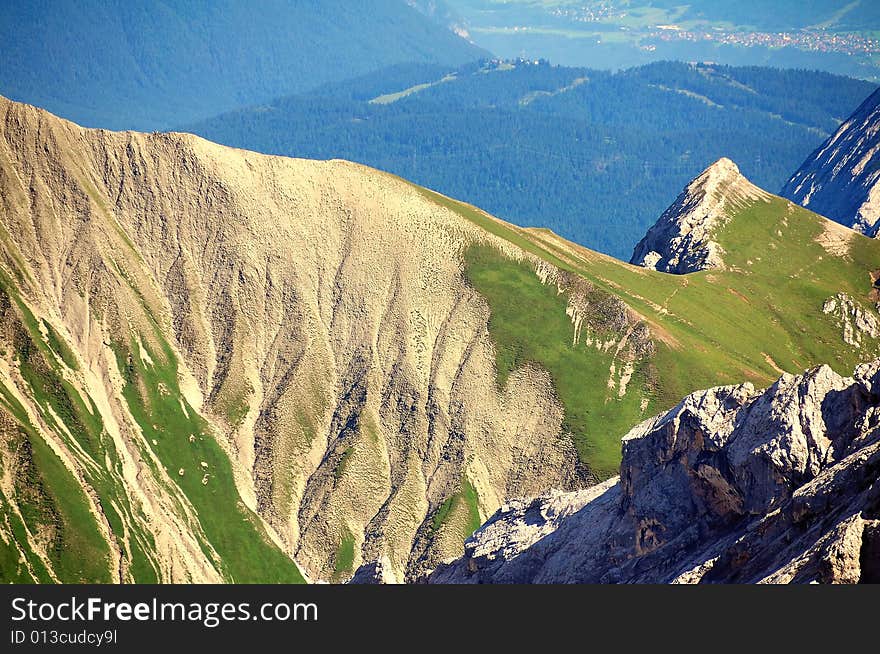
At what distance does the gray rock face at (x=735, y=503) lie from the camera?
90.2m

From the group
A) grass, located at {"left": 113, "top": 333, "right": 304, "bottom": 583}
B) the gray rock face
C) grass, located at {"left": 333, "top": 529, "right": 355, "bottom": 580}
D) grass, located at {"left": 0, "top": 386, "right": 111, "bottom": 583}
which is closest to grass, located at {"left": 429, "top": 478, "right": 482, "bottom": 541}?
grass, located at {"left": 333, "top": 529, "right": 355, "bottom": 580}

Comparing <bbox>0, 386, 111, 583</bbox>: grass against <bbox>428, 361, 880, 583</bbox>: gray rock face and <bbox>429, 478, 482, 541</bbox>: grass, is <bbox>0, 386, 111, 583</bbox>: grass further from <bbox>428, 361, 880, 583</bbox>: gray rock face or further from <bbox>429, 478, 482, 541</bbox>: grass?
<bbox>428, 361, 880, 583</bbox>: gray rock face

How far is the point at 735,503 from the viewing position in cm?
10888

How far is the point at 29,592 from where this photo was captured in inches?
3078

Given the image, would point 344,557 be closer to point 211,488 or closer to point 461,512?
point 461,512

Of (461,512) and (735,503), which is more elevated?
(461,512)

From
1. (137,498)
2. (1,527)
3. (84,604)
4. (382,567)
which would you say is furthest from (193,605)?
(137,498)

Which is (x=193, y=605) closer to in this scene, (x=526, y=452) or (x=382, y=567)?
(x=382, y=567)

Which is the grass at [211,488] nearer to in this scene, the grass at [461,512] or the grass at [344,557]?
the grass at [344,557]

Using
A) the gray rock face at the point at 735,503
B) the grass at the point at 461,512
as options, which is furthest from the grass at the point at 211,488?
the gray rock face at the point at 735,503

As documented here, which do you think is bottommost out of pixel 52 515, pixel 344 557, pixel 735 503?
pixel 735 503

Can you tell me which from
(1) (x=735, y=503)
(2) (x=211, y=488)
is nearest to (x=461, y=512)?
(2) (x=211, y=488)

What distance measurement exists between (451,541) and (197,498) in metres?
37.8

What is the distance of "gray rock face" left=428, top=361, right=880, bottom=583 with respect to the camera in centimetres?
9019
